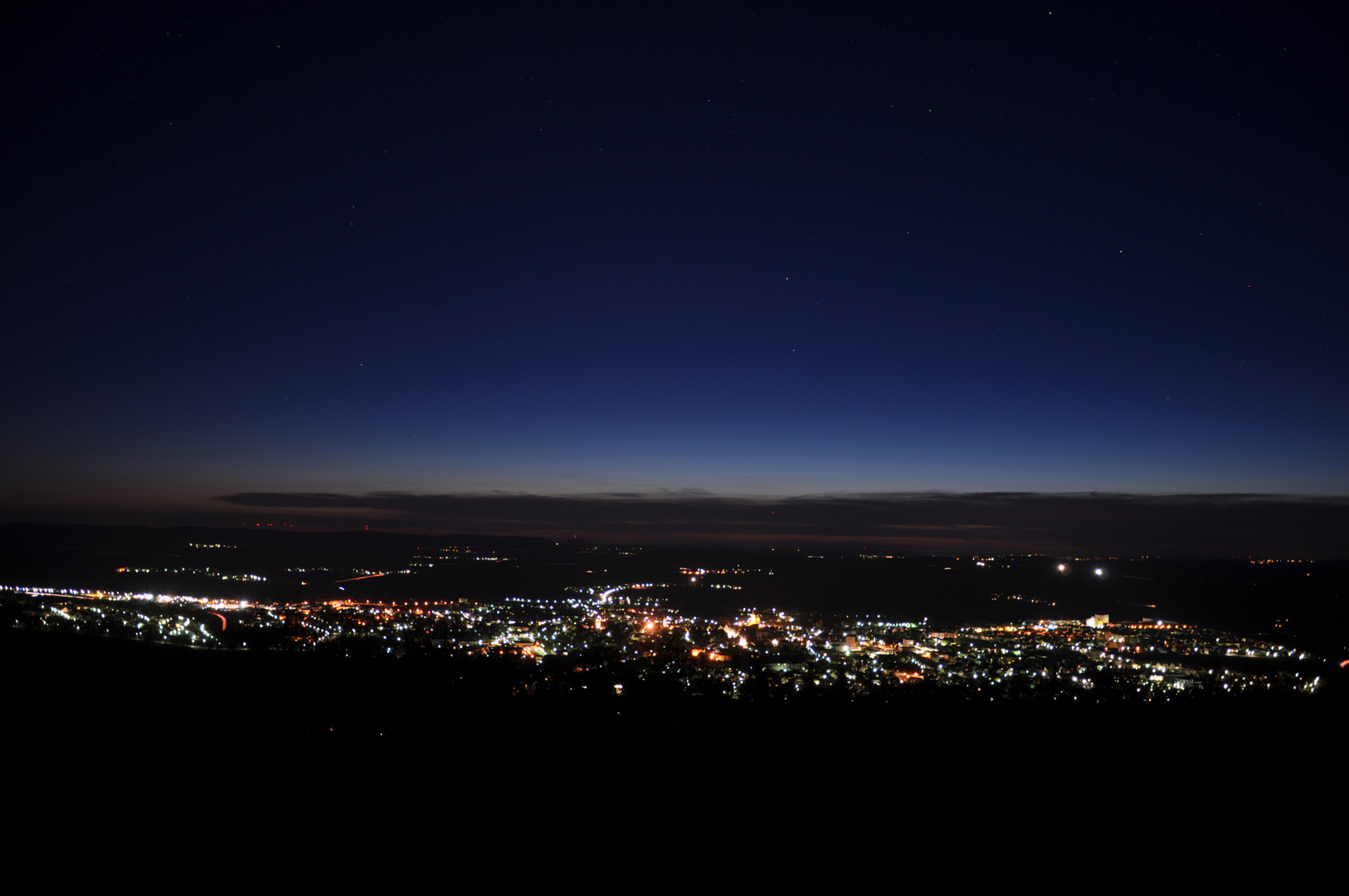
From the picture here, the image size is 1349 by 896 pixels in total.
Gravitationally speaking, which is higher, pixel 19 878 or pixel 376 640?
pixel 19 878

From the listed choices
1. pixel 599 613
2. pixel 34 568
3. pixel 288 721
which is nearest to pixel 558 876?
pixel 288 721

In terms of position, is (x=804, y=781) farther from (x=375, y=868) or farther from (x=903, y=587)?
(x=903, y=587)

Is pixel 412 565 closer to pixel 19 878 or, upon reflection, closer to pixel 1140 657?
pixel 1140 657

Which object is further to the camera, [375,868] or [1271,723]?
[1271,723]

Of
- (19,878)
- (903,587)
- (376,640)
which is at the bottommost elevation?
(903,587)

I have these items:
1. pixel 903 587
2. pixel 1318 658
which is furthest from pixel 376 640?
pixel 903 587

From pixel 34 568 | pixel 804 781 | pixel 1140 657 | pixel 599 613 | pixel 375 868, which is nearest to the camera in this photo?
pixel 375 868

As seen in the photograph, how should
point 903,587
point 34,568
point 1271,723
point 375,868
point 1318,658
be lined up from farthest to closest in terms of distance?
point 903,587
point 34,568
point 1318,658
point 1271,723
point 375,868

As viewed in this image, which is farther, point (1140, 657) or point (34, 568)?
point (34, 568)

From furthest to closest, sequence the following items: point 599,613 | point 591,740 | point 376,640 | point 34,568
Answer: point 34,568 < point 599,613 < point 376,640 < point 591,740
